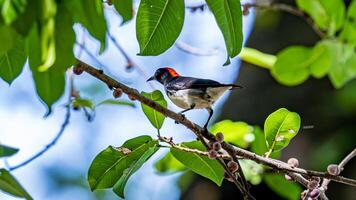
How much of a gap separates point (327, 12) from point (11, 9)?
8.91 feet

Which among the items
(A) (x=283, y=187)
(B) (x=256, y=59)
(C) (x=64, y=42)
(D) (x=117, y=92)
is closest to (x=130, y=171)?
(D) (x=117, y=92)

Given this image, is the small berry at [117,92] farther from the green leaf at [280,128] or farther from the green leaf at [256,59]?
the green leaf at [256,59]

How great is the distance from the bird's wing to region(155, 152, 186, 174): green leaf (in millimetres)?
348

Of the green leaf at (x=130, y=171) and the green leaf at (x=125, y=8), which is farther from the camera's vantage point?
the green leaf at (x=130, y=171)

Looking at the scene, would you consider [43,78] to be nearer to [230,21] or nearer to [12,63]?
[12,63]

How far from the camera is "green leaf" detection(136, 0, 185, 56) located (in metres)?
1.71

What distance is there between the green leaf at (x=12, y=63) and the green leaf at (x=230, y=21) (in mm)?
489

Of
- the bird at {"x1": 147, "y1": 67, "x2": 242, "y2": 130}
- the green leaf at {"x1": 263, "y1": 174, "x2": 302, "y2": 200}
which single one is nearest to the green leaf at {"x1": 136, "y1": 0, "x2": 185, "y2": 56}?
the bird at {"x1": 147, "y1": 67, "x2": 242, "y2": 130}

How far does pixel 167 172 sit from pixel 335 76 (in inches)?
46.2

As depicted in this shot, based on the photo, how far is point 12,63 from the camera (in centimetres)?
162

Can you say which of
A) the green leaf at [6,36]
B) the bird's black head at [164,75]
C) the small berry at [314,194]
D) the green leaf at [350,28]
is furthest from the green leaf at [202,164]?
the green leaf at [350,28]

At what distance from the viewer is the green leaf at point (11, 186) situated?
4.25 ft

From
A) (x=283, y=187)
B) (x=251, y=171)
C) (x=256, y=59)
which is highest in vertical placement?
(x=256, y=59)

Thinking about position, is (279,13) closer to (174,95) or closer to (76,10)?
(174,95)
